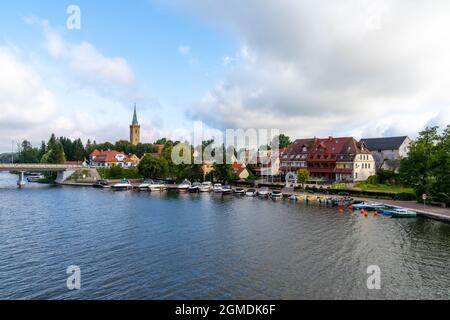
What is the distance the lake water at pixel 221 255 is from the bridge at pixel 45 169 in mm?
69985

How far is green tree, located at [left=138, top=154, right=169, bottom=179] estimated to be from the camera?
12006 cm

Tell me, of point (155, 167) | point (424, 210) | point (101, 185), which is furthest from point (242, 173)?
point (424, 210)

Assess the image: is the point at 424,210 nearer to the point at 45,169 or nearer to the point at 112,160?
the point at 45,169

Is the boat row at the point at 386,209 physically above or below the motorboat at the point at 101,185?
below

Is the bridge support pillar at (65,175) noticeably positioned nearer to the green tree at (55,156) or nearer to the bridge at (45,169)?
the bridge at (45,169)

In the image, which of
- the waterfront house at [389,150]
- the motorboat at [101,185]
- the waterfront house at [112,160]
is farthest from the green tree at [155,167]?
the waterfront house at [389,150]

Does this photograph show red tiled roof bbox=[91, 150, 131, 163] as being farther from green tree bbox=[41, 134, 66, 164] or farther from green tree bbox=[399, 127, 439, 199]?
green tree bbox=[399, 127, 439, 199]

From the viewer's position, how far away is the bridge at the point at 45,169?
117m

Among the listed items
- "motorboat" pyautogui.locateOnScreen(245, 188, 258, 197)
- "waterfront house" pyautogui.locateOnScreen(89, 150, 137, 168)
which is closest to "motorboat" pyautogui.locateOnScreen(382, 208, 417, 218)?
"motorboat" pyautogui.locateOnScreen(245, 188, 258, 197)

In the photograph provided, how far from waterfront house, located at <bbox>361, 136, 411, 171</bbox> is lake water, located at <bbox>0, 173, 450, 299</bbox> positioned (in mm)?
52932

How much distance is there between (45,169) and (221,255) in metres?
110

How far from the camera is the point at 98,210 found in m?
62.2

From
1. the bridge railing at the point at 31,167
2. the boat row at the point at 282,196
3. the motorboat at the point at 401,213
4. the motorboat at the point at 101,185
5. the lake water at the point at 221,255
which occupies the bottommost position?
the lake water at the point at 221,255

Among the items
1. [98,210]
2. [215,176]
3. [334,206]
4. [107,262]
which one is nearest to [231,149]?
[215,176]
